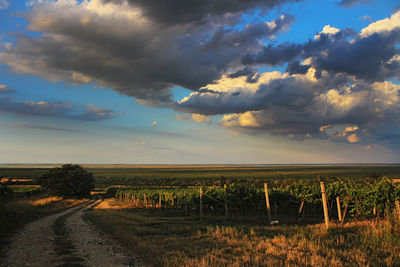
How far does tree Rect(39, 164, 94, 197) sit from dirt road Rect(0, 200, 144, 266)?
135 feet

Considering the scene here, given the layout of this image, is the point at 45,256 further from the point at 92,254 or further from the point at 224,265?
the point at 224,265

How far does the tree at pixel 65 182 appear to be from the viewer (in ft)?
166

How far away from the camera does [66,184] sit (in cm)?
5109

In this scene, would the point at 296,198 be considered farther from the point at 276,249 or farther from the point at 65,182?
the point at 65,182

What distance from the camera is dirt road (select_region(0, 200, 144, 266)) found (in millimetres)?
8523

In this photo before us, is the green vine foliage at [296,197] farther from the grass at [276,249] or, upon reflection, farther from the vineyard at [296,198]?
the grass at [276,249]

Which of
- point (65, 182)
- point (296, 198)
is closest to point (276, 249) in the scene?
point (296, 198)

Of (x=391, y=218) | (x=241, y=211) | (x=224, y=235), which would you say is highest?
(x=391, y=218)

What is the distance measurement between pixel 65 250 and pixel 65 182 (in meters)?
46.7

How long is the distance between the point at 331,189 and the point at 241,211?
30.2 feet

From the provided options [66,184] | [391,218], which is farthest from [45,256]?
[66,184]

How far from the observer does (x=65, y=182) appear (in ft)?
168

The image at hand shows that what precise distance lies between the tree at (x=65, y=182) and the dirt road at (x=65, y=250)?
41.2 metres

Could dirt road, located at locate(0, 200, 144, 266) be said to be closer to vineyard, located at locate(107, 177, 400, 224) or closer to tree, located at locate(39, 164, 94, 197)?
vineyard, located at locate(107, 177, 400, 224)
